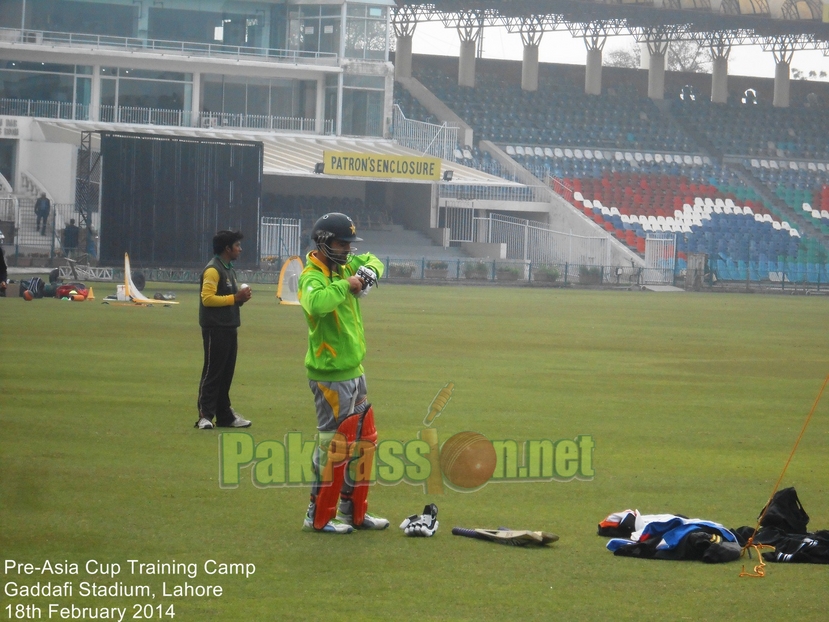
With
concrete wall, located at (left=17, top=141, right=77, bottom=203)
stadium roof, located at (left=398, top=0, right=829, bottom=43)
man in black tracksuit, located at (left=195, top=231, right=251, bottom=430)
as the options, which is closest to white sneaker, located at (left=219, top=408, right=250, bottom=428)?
man in black tracksuit, located at (left=195, top=231, right=251, bottom=430)

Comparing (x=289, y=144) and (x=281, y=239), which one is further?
(x=289, y=144)

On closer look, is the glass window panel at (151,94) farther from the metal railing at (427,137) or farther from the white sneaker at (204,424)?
the white sneaker at (204,424)

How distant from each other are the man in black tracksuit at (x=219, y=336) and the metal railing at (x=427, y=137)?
4762 cm

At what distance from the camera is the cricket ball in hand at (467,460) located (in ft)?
28.0

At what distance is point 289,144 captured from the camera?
5625cm

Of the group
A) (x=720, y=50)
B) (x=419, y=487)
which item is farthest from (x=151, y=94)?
(x=419, y=487)

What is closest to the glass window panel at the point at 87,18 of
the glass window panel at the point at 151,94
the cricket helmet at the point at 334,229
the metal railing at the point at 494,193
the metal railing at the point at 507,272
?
the glass window panel at the point at 151,94

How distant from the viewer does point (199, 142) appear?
3684cm

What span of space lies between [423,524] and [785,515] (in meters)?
2.24

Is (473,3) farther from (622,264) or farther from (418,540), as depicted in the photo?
(418,540)

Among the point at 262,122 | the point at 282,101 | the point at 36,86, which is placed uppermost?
the point at 282,101

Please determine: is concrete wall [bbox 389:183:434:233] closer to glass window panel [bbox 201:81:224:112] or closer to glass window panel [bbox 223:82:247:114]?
glass window panel [bbox 223:82:247:114]

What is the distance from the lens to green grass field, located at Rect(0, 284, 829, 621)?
20.8 ft

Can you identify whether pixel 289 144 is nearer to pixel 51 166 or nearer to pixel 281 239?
pixel 281 239
